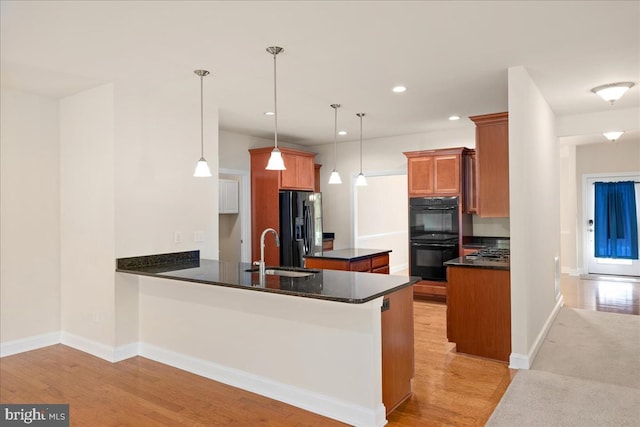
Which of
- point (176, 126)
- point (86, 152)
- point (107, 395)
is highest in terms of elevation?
point (176, 126)

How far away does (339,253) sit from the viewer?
5246 millimetres

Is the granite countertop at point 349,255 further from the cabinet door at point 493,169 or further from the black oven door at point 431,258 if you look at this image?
the cabinet door at point 493,169

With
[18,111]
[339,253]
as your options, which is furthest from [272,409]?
[18,111]

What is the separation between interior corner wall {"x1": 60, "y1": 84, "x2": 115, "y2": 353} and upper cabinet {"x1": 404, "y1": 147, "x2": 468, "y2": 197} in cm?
416

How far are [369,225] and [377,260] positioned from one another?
3796 mm

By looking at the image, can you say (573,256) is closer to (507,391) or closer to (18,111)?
(507,391)

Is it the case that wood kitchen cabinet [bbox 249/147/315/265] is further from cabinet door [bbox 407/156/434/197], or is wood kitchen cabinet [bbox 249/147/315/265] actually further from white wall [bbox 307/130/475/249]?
cabinet door [bbox 407/156/434/197]

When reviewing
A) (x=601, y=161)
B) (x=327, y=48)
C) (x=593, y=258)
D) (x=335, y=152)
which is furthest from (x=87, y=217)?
(x=593, y=258)

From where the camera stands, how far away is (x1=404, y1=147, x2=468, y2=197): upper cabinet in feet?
19.6

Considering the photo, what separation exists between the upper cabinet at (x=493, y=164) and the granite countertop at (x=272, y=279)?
62.5 inches

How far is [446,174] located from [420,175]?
1.28 feet

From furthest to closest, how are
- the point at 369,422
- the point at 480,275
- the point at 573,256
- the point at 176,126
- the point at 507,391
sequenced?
the point at 573,256
the point at 176,126
the point at 480,275
the point at 507,391
the point at 369,422

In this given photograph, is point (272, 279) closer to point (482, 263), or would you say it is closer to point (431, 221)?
point (482, 263)

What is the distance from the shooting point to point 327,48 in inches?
121
